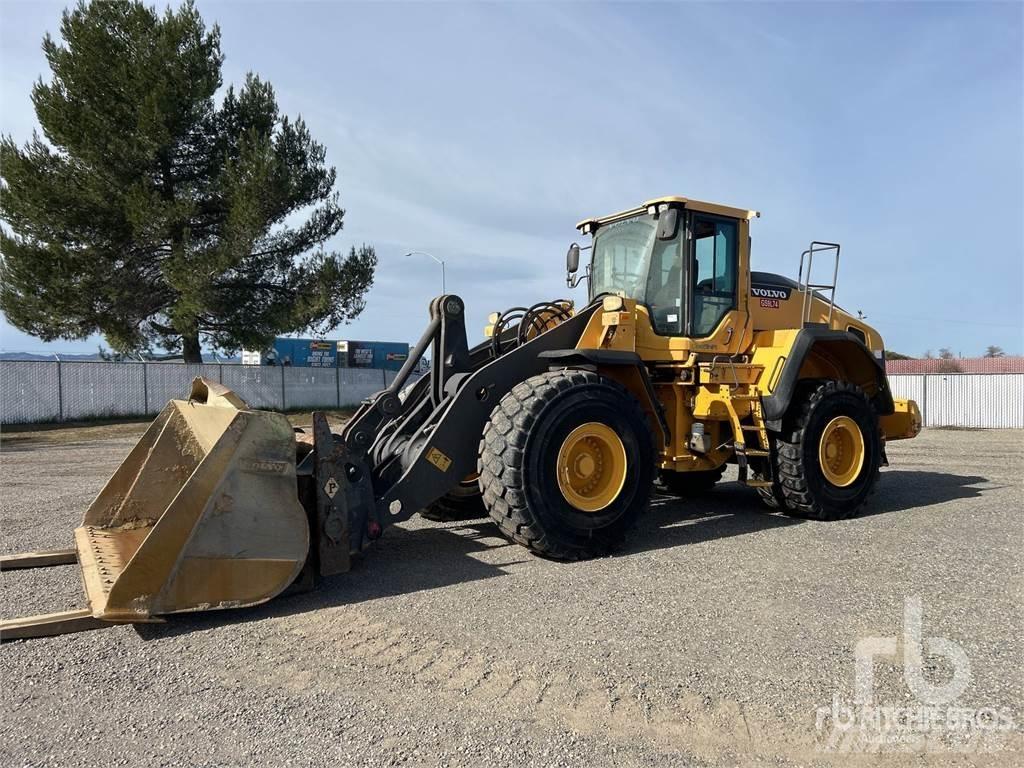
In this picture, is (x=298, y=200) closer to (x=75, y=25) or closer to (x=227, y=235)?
(x=227, y=235)

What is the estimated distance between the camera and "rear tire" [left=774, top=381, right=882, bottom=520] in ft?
22.2

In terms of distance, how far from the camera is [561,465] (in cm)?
541

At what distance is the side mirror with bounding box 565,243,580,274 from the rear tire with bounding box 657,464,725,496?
98.8 inches

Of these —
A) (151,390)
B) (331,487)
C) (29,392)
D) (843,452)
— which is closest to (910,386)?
(843,452)

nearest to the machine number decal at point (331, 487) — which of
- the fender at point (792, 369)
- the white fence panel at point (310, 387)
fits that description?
the fender at point (792, 369)

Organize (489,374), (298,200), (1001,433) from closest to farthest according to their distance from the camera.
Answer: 1. (489,374)
2. (1001,433)
3. (298,200)

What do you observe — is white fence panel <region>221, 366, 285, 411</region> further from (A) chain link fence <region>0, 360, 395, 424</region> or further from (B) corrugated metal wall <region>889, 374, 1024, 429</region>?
(B) corrugated metal wall <region>889, 374, 1024, 429</region>

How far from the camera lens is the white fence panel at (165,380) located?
24516 mm

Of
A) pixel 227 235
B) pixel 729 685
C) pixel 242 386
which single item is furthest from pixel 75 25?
pixel 729 685

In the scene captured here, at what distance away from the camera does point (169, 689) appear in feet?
11.0

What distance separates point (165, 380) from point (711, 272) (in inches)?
882

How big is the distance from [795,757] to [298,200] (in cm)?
2413

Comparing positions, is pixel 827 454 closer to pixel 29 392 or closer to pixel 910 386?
pixel 910 386

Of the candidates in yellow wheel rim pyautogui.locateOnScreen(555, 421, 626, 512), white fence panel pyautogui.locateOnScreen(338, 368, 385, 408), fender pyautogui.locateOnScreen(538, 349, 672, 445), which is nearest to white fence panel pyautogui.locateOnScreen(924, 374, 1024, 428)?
white fence panel pyautogui.locateOnScreen(338, 368, 385, 408)
